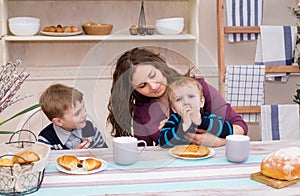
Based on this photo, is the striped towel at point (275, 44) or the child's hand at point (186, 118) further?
the striped towel at point (275, 44)

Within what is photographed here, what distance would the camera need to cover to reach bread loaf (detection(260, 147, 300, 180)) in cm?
126

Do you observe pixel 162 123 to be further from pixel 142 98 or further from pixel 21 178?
pixel 21 178

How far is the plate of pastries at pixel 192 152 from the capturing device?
4.88 feet

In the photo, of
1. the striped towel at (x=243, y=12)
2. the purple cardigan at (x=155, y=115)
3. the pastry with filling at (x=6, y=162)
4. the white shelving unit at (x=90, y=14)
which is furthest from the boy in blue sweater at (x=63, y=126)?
the striped towel at (x=243, y=12)

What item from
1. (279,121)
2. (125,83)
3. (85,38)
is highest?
(85,38)

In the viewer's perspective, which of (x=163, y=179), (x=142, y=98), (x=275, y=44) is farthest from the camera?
(x=275, y=44)

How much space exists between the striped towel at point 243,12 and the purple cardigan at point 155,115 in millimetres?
1136

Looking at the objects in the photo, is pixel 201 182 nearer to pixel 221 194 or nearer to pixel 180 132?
pixel 221 194

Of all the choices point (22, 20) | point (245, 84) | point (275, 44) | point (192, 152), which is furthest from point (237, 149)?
point (22, 20)

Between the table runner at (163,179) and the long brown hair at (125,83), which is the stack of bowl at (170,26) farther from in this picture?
the table runner at (163,179)

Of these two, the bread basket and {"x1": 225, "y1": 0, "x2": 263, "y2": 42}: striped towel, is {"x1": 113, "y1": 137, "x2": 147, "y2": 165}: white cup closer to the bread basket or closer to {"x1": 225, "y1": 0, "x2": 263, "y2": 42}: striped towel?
the bread basket

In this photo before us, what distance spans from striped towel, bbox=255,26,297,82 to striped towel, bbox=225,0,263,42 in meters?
0.08

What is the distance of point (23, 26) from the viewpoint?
270cm

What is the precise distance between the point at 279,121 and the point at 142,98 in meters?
1.44
